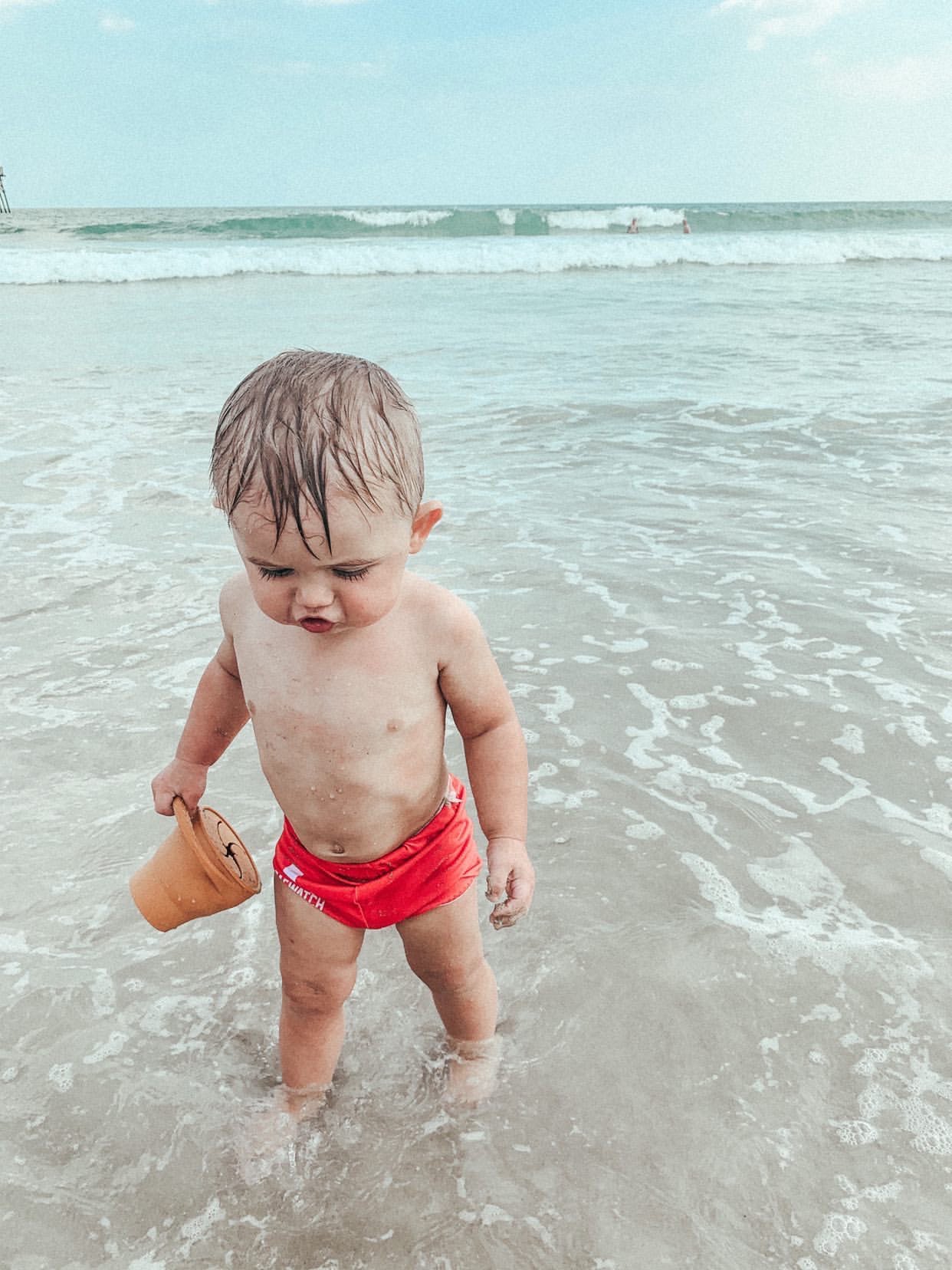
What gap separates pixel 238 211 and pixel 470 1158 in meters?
44.4

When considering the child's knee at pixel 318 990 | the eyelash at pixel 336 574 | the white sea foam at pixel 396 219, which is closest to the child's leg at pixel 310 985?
the child's knee at pixel 318 990

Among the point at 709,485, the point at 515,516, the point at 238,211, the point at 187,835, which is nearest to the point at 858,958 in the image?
the point at 187,835

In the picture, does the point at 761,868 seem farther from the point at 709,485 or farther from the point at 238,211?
the point at 238,211

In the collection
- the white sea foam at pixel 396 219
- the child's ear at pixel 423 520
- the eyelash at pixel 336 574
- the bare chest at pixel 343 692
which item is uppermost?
the child's ear at pixel 423 520

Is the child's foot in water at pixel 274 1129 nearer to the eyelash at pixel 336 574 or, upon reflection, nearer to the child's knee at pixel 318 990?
the child's knee at pixel 318 990

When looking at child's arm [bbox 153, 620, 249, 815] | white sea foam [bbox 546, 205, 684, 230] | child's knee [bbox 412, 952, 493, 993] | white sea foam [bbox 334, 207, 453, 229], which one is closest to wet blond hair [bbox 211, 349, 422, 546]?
child's arm [bbox 153, 620, 249, 815]

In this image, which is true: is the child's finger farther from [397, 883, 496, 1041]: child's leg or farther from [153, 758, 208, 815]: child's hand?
[153, 758, 208, 815]: child's hand

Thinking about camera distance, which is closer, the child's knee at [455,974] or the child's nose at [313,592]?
the child's nose at [313,592]

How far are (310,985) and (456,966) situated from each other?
263mm

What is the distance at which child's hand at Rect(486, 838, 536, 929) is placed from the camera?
177cm

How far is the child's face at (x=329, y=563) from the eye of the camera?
59.0 inches

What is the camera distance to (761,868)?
266 centimetres

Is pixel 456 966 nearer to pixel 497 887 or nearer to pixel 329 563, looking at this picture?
pixel 497 887

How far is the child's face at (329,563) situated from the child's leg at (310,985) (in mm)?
582
